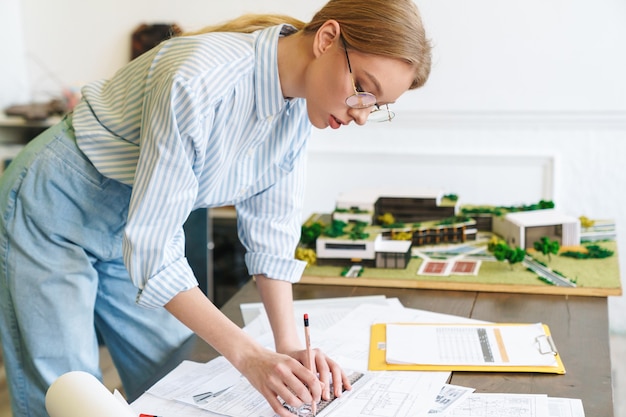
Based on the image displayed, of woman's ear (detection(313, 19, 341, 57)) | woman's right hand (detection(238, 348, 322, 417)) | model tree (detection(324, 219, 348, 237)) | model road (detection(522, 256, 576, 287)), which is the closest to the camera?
woman's right hand (detection(238, 348, 322, 417))

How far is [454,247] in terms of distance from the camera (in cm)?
222

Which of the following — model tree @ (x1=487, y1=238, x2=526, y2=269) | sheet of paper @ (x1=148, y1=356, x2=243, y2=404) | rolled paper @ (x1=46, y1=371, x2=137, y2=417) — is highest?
rolled paper @ (x1=46, y1=371, x2=137, y2=417)

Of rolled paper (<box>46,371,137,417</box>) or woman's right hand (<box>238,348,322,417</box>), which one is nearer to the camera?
rolled paper (<box>46,371,137,417</box>)

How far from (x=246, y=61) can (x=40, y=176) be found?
1.51ft

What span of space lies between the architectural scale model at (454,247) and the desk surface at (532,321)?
0.14 ft

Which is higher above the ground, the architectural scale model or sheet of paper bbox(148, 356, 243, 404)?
the architectural scale model

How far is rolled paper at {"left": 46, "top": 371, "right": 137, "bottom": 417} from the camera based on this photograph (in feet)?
2.71

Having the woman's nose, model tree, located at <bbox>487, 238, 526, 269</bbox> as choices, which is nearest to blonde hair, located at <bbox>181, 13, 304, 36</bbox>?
the woman's nose

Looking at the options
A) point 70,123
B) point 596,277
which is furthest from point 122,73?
point 596,277

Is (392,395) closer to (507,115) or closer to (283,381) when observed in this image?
(283,381)

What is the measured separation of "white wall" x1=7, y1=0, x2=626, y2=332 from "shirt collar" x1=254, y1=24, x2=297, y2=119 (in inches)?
77.0

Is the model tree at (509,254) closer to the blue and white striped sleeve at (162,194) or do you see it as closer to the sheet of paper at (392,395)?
the sheet of paper at (392,395)

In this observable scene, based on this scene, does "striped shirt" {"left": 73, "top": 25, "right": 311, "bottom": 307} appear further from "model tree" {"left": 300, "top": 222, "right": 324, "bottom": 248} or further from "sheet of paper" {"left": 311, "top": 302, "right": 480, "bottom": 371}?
"model tree" {"left": 300, "top": 222, "right": 324, "bottom": 248}

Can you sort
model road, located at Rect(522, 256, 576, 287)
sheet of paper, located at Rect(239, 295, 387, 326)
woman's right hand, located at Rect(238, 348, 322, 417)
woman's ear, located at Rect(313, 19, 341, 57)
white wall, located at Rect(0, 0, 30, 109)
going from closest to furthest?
woman's right hand, located at Rect(238, 348, 322, 417) < woman's ear, located at Rect(313, 19, 341, 57) < sheet of paper, located at Rect(239, 295, 387, 326) < model road, located at Rect(522, 256, 576, 287) < white wall, located at Rect(0, 0, 30, 109)
